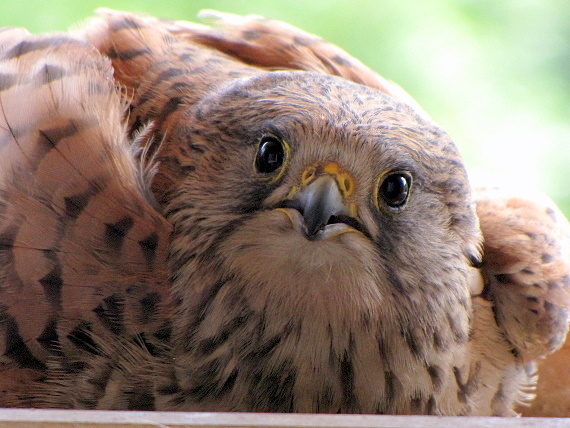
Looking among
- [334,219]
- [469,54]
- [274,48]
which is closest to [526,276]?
[334,219]

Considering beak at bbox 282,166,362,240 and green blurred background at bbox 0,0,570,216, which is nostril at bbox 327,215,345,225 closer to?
beak at bbox 282,166,362,240

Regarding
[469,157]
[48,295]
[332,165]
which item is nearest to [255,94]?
[332,165]

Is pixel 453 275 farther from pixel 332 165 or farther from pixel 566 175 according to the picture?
pixel 566 175

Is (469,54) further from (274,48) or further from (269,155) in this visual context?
(269,155)

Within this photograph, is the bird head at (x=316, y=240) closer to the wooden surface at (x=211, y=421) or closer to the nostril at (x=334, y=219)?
the nostril at (x=334, y=219)

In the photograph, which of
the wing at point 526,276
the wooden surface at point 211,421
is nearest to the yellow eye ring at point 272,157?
Result: the wooden surface at point 211,421

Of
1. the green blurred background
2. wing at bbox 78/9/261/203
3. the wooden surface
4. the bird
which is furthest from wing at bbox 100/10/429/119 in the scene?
the wooden surface
